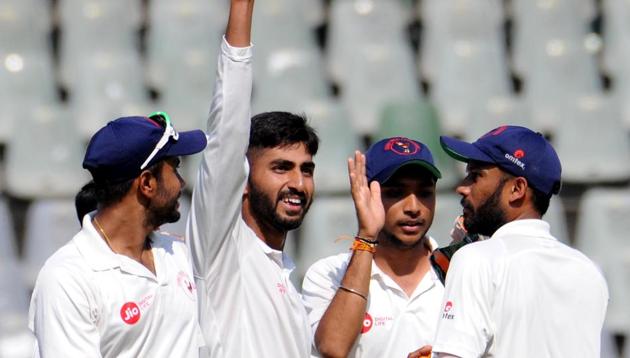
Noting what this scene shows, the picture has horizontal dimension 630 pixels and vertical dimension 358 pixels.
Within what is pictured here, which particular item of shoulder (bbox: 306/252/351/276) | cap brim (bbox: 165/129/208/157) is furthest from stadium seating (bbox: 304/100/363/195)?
cap brim (bbox: 165/129/208/157)

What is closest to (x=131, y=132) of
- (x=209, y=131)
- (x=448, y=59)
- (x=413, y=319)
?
(x=209, y=131)

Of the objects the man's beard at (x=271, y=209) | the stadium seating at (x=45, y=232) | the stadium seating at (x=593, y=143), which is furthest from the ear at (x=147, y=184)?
the stadium seating at (x=593, y=143)

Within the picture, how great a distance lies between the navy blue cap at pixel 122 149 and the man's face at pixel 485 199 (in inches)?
29.6

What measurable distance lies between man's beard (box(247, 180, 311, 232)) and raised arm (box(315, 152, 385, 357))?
16 centimetres

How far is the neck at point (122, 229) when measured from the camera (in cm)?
297

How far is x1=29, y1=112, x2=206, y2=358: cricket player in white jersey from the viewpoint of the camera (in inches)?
109

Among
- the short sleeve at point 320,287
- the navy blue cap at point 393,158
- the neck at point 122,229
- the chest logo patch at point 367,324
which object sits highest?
the navy blue cap at point 393,158

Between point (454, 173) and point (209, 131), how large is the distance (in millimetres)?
3415

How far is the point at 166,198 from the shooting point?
3.02m

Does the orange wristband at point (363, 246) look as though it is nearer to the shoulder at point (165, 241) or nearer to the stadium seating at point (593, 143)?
the shoulder at point (165, 241)

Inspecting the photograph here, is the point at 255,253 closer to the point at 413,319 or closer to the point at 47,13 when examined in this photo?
the point at 413,319

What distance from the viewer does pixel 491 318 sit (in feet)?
9.35

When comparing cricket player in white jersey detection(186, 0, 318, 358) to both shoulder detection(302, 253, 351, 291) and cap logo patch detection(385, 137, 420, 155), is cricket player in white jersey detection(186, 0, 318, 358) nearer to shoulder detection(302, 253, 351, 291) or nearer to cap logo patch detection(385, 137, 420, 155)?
shoulder detection(302, 253, 351, 291)

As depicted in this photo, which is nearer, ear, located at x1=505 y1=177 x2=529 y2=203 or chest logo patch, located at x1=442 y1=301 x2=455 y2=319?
chest logo patch, located at x1=442 y1=301 x2=455 y2=319
